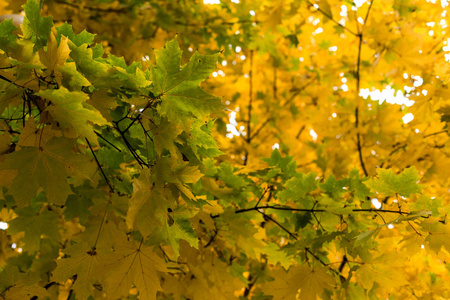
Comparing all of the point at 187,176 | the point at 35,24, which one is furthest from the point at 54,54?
the point at 187,176

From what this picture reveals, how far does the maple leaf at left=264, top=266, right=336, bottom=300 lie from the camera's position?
4.31 feet

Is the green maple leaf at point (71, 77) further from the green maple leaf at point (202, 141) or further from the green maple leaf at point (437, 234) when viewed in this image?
the green maple leaf at point (437, 234)

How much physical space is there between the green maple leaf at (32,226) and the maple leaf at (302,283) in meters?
0.98

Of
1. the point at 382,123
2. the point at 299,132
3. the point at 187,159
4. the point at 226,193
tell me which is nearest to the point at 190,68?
the point at 187,159

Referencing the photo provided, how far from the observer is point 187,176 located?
3.34 ft

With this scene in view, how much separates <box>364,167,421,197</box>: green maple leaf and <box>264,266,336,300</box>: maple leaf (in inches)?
14.4

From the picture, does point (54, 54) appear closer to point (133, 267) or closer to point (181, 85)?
point (181, 85)

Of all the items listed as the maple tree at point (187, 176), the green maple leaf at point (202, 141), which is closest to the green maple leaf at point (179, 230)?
the maple tree at point (187, 176)

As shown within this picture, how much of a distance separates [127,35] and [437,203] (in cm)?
288

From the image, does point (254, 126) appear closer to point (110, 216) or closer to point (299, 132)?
point (299, 132)

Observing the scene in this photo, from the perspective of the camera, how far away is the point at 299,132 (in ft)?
11.9

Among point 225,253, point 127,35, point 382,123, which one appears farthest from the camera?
point 127,35

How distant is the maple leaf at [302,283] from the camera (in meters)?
1.31

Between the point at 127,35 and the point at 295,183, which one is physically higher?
the point at 127,35
